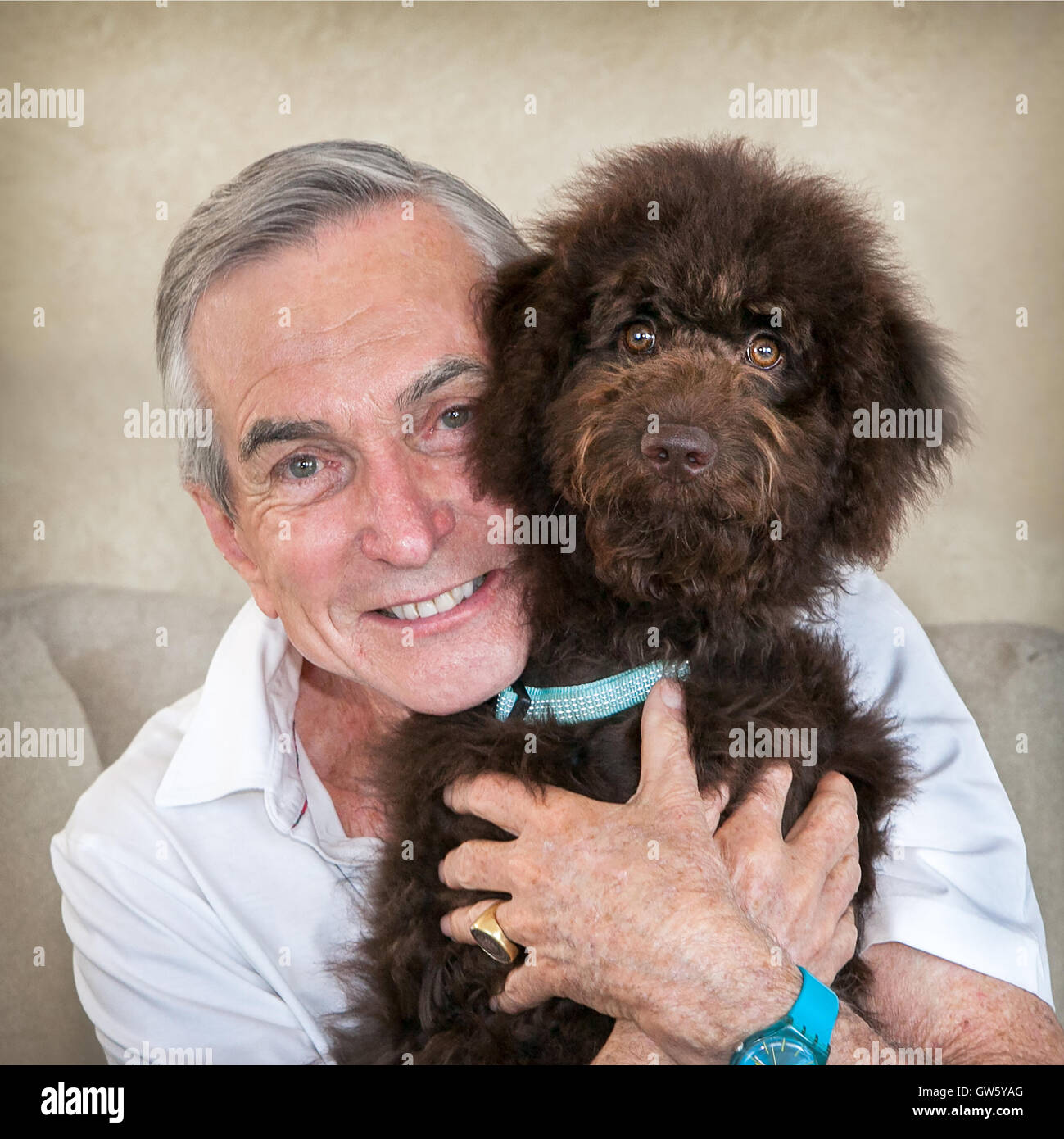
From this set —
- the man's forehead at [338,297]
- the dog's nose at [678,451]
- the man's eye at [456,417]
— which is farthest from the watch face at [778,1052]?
the man's forehead at [338,297]

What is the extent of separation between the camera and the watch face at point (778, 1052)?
4.16 ft

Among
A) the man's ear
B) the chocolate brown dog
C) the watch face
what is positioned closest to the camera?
the watch face

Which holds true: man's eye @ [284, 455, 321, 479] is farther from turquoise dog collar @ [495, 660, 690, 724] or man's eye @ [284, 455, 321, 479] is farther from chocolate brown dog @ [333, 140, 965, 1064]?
turquoise dog collar @ [495, 660, 690, 724]

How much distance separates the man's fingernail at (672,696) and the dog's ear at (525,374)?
30 centimetres

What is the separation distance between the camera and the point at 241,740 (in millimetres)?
1830

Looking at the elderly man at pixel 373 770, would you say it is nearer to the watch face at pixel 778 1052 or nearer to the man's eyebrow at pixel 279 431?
the man's eyebrow at pixel 279 431

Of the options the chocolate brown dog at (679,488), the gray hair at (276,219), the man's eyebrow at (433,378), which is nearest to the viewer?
the chocolate brown dog at (679,488)

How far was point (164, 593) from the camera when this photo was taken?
254 centimetres

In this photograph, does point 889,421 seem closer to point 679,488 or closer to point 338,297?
point 679,488

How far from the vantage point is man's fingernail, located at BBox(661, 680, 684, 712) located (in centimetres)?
147

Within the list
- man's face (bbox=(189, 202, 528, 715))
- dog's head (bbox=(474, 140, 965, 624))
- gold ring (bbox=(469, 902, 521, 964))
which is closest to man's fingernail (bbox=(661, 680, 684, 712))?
dog's head (bbox=(474, 140, 965, 624))

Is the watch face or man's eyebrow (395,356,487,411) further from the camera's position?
man's eyebrow (395,356,487,411)
